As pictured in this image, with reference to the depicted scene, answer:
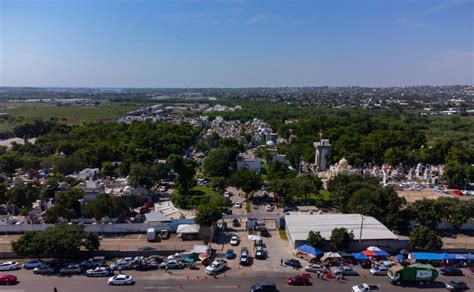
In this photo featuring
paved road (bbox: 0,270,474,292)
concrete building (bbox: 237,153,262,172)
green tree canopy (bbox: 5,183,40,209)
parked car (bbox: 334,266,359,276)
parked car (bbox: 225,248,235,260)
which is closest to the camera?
paved road (bbox: 0,270,474,292)

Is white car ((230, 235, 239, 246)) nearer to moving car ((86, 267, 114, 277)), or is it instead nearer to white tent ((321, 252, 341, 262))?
white tent ((321, 252, 341, 262))

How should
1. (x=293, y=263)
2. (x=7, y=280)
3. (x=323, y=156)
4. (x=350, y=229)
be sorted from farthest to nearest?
(x=323, y=156)
(x=350, y=229)
(x=293, y=263)
(x=7, y=280)

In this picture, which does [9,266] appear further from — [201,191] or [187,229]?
[201,191]

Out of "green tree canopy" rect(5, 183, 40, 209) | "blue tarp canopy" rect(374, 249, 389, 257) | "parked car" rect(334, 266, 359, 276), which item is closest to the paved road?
"parked car" rect(334, 266, 359, 276)

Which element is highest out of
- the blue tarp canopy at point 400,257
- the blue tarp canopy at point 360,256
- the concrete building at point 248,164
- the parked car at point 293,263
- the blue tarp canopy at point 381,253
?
the concrete building at point 248,164

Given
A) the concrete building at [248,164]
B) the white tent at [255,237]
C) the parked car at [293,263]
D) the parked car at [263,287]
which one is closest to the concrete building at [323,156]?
the concrete building at [248,164]

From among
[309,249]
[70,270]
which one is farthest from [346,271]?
[70,270]

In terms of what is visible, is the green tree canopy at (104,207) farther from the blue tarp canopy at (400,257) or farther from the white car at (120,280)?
the blue tarp canopy at (400,257)
